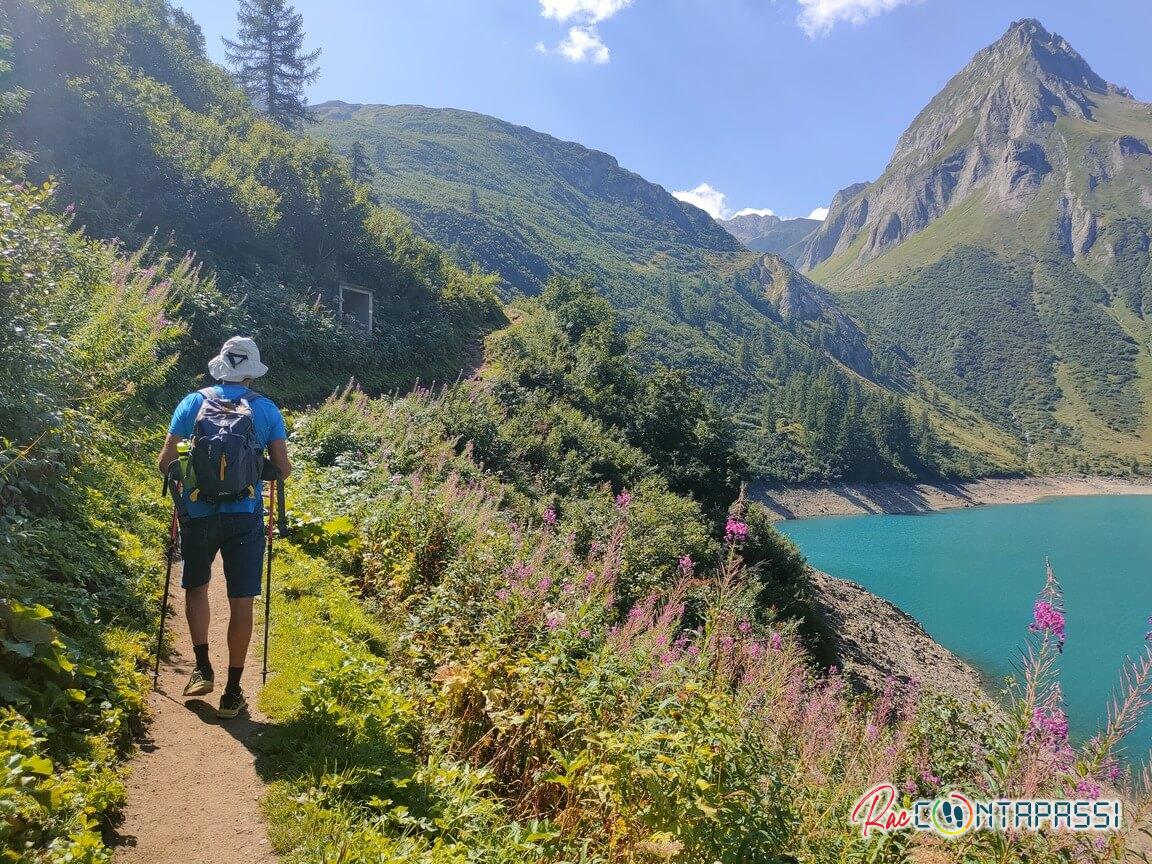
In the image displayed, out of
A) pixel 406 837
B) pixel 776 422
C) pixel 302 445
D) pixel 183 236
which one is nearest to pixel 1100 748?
pixel 406 837

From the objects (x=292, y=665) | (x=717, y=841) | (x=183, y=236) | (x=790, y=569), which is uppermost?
(x=183, y=236)

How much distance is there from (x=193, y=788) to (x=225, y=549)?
4.99 ft

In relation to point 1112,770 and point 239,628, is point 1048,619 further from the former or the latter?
point 239,628

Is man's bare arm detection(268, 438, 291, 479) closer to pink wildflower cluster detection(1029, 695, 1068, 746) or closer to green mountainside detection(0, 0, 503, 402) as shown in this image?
pink wildflower cluster detection(1029, 695, 1068, 746)

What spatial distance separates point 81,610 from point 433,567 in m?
3.65

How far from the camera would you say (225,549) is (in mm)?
4352

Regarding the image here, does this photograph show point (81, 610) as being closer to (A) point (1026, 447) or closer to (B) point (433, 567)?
(B) point (433, 567)

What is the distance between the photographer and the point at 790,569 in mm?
28422

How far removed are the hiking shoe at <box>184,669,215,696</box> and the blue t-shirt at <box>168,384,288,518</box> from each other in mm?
1231

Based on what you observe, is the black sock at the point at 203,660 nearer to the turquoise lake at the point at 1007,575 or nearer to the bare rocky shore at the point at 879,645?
the turquoise lake at the point at 1007,575

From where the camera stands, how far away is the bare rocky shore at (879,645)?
2520 centimetres

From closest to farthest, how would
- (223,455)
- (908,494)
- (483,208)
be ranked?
(223,455)
(908,494)
(483,208)

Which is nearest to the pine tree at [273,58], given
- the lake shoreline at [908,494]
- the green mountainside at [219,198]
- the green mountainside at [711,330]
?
the green mountainside at [219,198]

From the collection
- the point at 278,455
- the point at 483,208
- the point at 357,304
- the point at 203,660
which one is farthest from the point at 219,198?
the point at 483,208
